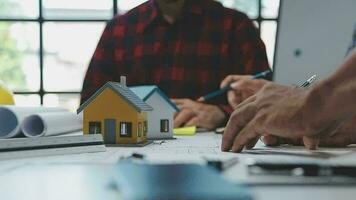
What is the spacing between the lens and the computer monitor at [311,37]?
1811mm

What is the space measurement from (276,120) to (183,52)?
1.27 metres

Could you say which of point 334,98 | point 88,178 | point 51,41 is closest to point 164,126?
point 334,98

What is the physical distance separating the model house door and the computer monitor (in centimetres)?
89

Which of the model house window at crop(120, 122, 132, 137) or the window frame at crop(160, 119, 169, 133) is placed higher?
the model house window at crop(120, 122, 132, 137)

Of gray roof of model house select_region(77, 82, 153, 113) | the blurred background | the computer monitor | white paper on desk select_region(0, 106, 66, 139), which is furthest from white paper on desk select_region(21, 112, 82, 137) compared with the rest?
the blurred background

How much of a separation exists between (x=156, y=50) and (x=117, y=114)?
1.08 m

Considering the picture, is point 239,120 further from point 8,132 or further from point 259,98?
point 8,132

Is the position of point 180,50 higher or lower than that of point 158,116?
higher

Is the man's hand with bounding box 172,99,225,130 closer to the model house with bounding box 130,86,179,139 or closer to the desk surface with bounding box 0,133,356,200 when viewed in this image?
the model house with bounding box 130,86,179,139

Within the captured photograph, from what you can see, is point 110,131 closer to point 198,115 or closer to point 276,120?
point 276,120

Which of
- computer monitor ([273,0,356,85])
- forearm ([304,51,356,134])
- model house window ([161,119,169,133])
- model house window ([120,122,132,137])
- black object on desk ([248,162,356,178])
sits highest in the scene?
computer monitor ([273,0,356,85])

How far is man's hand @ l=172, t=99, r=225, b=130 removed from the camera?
160 cm

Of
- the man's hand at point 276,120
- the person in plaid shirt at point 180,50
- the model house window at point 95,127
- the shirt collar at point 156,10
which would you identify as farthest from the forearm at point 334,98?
the shirt collar at point 156,10

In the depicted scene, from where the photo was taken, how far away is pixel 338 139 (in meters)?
0.95
